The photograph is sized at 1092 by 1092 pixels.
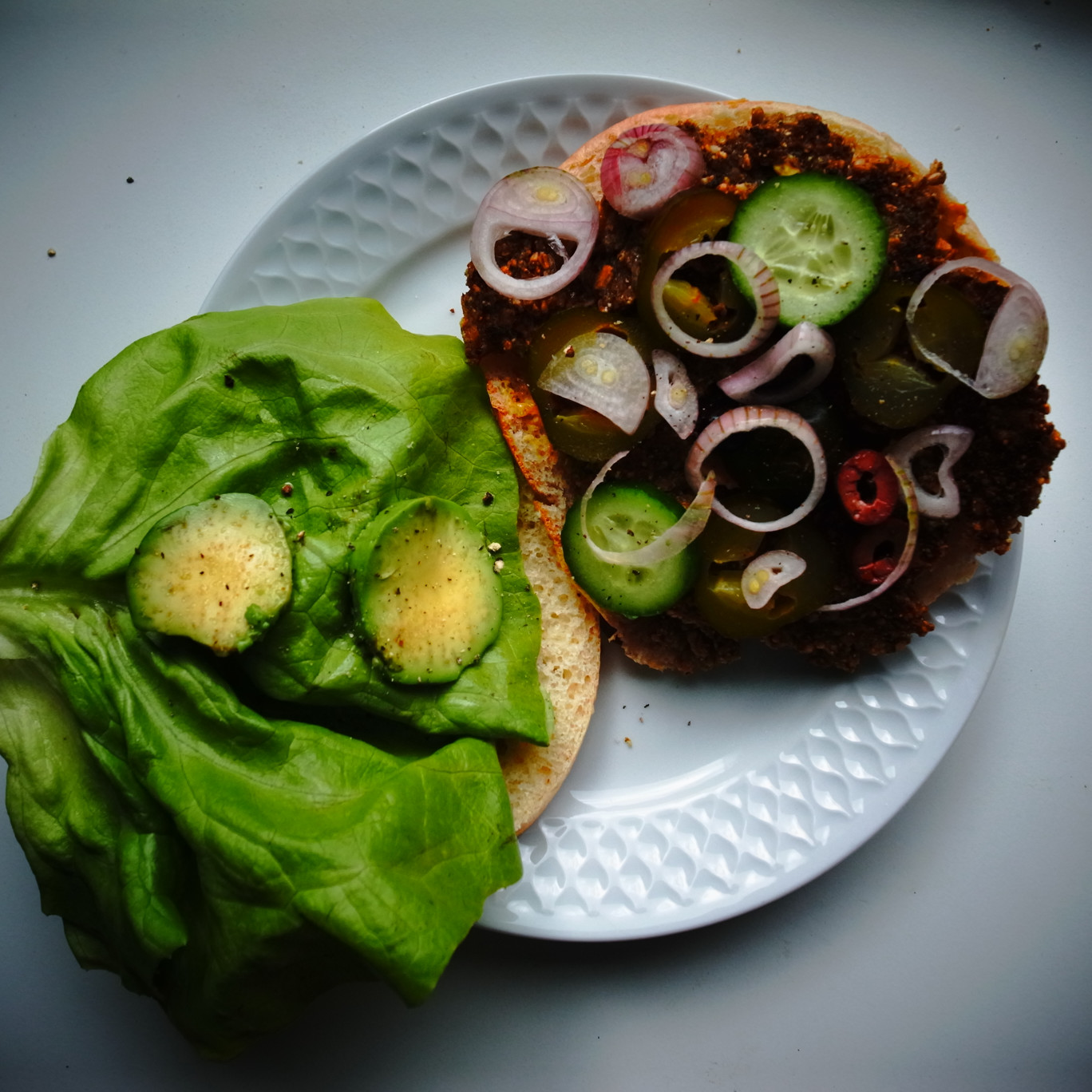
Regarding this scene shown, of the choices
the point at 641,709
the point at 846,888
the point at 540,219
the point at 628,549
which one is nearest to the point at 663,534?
the point at 628,549

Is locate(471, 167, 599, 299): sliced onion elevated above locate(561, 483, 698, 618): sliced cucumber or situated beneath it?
elevated above

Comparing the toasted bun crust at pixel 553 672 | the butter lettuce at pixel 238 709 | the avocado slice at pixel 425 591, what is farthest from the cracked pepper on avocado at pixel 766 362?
the butter lettuce at pixel 238 709

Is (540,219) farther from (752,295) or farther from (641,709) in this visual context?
(641,709)

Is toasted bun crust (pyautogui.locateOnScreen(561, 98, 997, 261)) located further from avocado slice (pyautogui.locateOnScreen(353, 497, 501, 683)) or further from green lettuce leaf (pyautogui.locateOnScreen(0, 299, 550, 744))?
avocado slice (pyautogui.locateOnScreen(353, 497, 501, 683))

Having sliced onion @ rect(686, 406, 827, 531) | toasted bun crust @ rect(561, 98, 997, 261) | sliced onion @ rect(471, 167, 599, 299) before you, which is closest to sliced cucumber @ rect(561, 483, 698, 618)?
sliced onion @ rect(686, 406, 827, 531)

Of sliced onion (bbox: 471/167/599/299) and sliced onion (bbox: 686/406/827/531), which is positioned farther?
sliced onion (bbox: 471/167/599/299)

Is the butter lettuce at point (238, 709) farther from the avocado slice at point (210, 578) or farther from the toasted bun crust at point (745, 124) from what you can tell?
the toasted bun crust at point (745, 124)

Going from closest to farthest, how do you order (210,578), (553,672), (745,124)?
(210,578) → (745,124) → (553,672)
